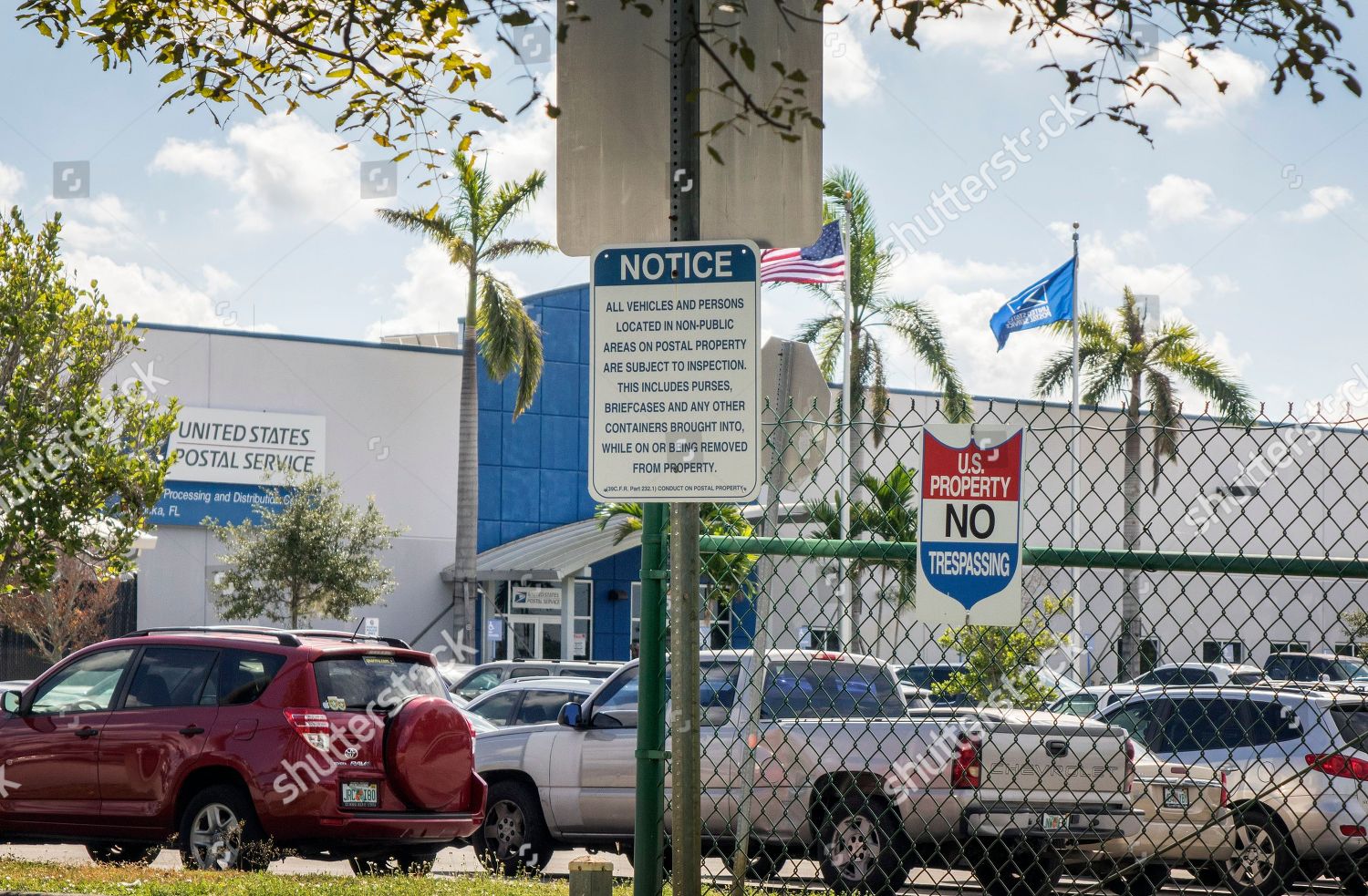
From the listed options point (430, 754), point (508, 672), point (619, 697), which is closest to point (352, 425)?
point (508, 672)

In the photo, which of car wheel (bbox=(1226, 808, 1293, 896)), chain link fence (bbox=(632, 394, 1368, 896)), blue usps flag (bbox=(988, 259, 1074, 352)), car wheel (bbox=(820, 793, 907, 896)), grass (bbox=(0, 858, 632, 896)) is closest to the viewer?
chain link fence (bbox=(632, 394, 1368, 896))

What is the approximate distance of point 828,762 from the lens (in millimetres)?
10359

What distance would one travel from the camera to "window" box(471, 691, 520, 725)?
16.3 meters

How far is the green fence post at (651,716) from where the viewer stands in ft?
12.0

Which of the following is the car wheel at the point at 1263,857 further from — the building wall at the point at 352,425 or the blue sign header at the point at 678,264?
the building wall at the point at 352,425

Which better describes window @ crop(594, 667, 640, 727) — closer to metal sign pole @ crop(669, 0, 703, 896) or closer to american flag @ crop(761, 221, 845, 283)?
metal sign pole @ crop(669, 0, 703, 896)

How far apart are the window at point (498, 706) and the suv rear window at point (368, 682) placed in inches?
210

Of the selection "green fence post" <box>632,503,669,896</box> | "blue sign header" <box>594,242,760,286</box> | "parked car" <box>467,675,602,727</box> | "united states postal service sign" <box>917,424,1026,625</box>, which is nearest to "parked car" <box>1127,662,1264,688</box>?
"united states postal service sign" <box>917,424,1026,625</box>

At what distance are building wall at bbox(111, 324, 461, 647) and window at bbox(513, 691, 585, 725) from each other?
24206 millimetres

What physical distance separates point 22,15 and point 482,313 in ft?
99.3

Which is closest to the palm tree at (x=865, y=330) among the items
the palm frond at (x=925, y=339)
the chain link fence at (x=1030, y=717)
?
the palm frond at (x=925, y=339)

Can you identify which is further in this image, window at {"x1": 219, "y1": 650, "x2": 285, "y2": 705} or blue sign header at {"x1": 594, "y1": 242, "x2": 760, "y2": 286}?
window at {"x1": 219, "y1": 650, "x2": 285, "y2": 705}

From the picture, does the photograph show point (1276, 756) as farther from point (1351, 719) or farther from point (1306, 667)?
point (1306, 667)

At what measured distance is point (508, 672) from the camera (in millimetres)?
21812
